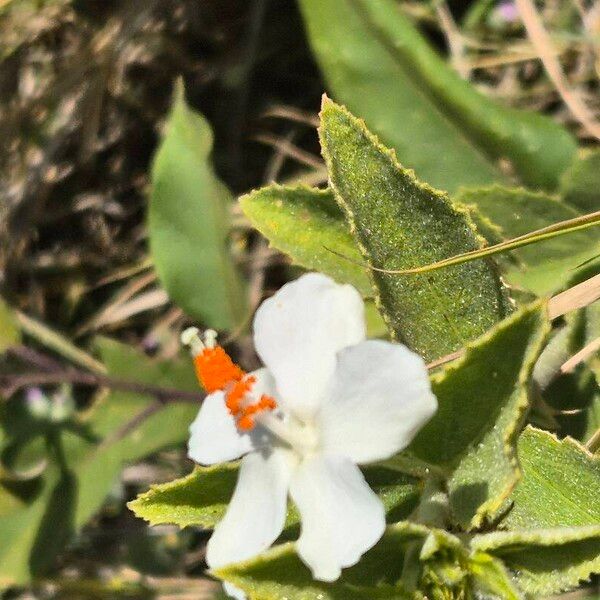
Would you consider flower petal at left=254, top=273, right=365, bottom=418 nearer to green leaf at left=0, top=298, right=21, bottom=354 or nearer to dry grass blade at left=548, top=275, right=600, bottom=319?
dry grass blade at left=548, top=275, right=600, bottom=319

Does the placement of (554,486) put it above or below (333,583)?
below

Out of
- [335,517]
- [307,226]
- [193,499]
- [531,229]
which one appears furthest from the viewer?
[531,229]

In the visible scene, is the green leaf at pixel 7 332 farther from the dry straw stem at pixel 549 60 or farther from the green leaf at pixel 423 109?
the dry straw stem at pixel 549 60

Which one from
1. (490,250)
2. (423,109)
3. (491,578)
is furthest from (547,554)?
(423,109)

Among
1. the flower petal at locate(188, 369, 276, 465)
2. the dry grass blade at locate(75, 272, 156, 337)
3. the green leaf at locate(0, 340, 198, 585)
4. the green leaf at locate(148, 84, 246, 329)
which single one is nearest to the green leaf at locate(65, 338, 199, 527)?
the green leaf at locate(0, 340, 198, 585)

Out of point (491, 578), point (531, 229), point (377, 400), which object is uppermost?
point (377, 400)

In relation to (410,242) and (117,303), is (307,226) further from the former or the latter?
(117,303)
